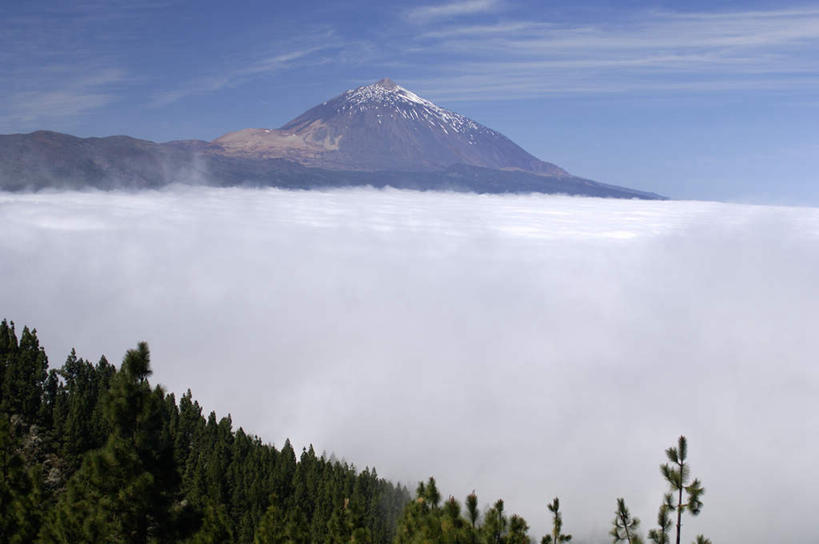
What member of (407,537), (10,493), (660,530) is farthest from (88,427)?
(660,530)

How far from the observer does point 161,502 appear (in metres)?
29.3

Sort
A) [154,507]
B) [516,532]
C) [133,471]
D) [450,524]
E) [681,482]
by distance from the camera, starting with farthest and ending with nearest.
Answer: [516,532], [154,507], [133,471], [681,482], [450,524]

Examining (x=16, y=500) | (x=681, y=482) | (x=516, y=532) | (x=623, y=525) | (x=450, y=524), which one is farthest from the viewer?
(x=16, y=500)

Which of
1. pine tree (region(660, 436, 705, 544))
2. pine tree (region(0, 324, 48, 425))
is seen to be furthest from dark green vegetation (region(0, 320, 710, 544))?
pine tree (region(0, 324, 48, 425))

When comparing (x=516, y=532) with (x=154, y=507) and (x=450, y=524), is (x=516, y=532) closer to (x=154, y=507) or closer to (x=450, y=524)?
(x=450, y=524)

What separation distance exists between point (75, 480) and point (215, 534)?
7275 millimetres

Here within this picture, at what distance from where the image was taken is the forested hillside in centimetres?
2884

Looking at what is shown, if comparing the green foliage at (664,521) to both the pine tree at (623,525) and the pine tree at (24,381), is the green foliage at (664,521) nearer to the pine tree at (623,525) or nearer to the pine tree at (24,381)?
the pine tree at (623,525)

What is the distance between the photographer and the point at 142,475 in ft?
92.4

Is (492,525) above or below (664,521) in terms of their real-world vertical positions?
below

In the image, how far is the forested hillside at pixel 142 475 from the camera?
28.8 m

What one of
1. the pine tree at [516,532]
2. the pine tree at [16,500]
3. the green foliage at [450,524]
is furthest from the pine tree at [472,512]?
the pine tree at [16,500]

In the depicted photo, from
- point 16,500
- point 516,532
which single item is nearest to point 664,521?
point 516,532

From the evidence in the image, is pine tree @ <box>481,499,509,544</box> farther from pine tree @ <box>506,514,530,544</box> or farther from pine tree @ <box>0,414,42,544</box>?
pine tree @ <box>0,414,42,544</box>
